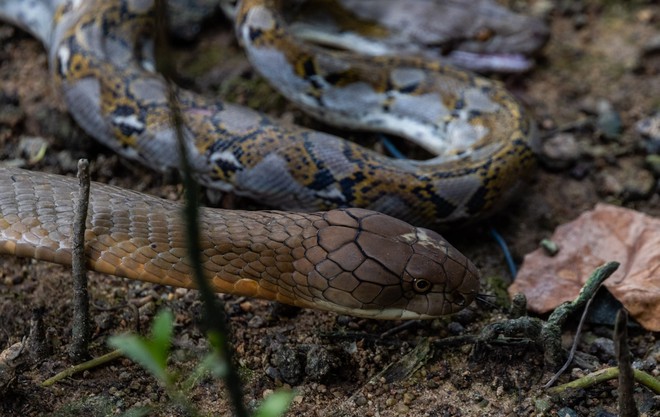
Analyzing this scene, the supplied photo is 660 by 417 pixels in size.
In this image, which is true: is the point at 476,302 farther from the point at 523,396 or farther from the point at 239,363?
the point at 239,363

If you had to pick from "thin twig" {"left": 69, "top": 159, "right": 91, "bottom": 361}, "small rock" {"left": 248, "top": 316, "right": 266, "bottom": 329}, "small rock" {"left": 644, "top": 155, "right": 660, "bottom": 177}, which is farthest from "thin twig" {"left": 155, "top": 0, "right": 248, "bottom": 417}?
"small rock" {"left": 644, "top": 155, "right": 660, "bottom": 177}

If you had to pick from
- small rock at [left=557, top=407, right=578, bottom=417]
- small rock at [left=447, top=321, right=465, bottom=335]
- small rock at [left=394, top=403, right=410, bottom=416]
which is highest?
small rock at [left=557, top=407, right=578, bottom=417]

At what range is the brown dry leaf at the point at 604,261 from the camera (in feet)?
17.2

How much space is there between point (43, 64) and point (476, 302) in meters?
5.09

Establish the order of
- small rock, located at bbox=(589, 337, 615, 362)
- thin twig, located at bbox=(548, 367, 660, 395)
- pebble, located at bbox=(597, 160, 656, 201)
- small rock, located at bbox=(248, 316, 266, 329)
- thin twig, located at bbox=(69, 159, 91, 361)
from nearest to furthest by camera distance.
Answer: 1. thin twig, located at bbox=(69, 159, 91, 361)
2. thin twig, located at bbox=(548, 367, 660, 395)
3. small rock, located at bbox=(589, 337, 615, 362)
4. small rock, located at bbox=(248, 316, 266, 329)
5. pebble, located at bbox=(597, 160, 656, 201)

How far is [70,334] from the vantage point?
16.4 ft

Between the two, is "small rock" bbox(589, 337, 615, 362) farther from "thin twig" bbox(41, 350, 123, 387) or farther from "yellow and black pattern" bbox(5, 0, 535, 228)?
"thin twig" bbox(41, 350, 123, 387)

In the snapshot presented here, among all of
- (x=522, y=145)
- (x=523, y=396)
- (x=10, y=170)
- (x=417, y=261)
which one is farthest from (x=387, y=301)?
(x=10, y=170)

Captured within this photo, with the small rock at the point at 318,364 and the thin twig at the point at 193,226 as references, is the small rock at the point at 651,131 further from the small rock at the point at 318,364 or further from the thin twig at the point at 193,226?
the thin twig at the point at 193,226

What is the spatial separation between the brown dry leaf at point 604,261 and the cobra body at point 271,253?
942 mm

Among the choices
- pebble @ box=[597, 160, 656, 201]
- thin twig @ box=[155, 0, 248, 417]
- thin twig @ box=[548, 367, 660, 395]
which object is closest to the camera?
thin twig @ box=[155, 0, 248, 417]

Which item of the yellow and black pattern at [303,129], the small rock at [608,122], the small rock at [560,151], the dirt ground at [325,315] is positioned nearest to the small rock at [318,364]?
the dirt ground at [325,315]

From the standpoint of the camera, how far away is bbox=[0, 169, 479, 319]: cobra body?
4.70 metres

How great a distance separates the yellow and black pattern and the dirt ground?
1.18ft
